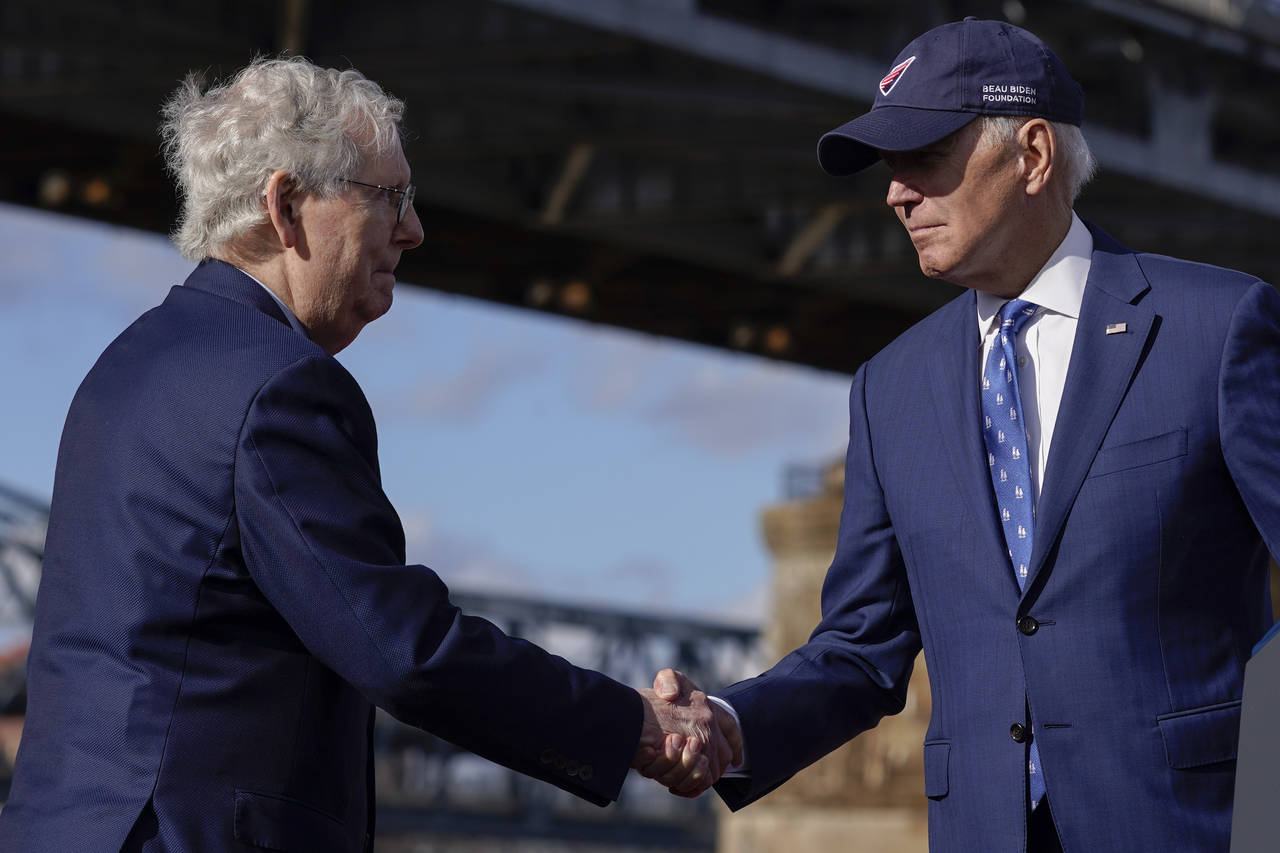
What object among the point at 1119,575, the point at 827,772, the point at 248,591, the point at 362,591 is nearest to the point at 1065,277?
the point at 1119,575

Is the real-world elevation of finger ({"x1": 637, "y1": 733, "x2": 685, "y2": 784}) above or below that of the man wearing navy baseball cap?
below

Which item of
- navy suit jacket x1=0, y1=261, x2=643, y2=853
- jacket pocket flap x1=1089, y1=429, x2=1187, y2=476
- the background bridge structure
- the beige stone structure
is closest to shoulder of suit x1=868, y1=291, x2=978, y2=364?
jacket pocket flap x1=1089, y1=429, x2=1187, y2=476

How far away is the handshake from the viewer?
12.5 feet

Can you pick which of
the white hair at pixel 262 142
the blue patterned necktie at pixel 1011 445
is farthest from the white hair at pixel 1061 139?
the white hair at pixel 262 142

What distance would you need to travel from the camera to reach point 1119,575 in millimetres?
3311

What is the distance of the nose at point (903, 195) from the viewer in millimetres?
3707

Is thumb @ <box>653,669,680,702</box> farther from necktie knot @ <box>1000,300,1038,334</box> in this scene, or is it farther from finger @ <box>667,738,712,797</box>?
necktie knot @ <box>1000,300,1038,334</box>

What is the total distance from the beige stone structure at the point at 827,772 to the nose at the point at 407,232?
13883mm

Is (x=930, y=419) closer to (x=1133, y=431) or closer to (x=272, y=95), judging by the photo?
(x=1133, y=431)

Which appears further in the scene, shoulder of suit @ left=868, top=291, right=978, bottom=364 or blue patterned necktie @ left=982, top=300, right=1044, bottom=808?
shoulder of suit @ left=868, top=291, right=978, bottom=364

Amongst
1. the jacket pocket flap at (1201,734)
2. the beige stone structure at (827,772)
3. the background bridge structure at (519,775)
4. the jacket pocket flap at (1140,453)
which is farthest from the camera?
the background bridge structure at (519,775)

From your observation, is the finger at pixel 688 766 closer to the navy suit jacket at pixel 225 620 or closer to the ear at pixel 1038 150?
the navy suit jacket at pixel 225 620

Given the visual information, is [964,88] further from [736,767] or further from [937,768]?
[736,767]

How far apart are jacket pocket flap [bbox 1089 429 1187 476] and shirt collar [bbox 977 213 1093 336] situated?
0.31 m
